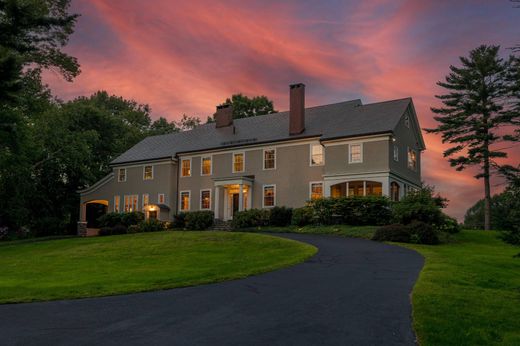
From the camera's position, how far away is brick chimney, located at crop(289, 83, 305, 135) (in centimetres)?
3203

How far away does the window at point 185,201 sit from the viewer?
36375 millimetres

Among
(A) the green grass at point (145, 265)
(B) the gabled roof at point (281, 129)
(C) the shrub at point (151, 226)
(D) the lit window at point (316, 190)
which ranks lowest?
(A) the green grass at point (145, 265)

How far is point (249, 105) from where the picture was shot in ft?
174

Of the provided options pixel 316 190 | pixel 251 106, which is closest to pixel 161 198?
pixel 316 190

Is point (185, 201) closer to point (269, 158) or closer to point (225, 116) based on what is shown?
point (225, 116)

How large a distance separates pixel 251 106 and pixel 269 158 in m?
21.5

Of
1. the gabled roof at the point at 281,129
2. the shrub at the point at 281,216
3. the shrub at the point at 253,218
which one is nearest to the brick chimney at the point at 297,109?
the gabled roof at the point at 281,129

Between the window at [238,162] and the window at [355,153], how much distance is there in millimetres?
8726

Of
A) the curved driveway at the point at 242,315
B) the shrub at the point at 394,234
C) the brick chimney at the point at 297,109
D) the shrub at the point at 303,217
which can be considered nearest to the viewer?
the curved driveway at the point at 242,315

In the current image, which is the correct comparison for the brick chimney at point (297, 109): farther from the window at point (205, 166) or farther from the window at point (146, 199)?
the window at point (146, 199)

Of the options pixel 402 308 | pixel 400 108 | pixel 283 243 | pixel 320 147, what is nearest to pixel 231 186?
pixel 320 147

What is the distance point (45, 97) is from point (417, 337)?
32378 mm

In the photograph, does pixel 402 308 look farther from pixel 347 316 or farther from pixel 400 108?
pixel 400 108

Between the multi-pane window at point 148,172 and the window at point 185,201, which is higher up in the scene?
the multi-pane window at point 148,172
